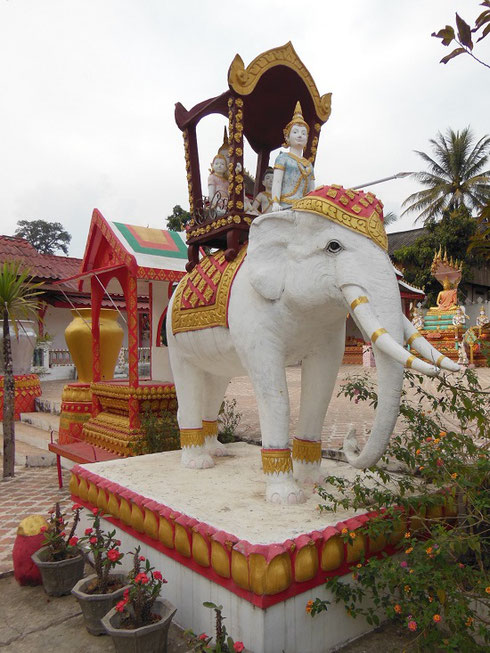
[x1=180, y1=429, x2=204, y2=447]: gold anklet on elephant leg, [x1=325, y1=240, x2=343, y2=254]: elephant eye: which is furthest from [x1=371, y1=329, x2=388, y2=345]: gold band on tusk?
[x1=180, y1=429, x2=204, y2=447]: gold anklet on elephant leg

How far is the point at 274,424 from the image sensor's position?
303 cm

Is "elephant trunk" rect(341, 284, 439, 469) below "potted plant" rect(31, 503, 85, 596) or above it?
above

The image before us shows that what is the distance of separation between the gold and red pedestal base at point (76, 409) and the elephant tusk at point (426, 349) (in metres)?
5.47

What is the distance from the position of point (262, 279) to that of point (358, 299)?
2.19 feet

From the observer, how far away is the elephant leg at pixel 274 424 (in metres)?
3.02

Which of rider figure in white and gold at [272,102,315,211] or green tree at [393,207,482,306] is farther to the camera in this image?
green tree at [393,207,482,306]

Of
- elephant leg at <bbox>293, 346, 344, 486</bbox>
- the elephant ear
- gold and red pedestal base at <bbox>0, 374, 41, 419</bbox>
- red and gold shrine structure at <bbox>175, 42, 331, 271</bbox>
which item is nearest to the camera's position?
the elephant ear

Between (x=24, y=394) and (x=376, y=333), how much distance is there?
1000cm

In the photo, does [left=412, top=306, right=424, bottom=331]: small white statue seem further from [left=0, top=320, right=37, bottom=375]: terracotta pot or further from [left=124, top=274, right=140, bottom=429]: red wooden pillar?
[left=124, top=274, right=140, bottom=429]: red wooden pillar

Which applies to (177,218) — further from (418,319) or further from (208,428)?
(208,428)

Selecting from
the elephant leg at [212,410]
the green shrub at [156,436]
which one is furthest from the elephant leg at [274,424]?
the green shrub at [156,436]

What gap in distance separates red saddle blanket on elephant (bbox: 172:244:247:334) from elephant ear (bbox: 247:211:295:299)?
18.1 inches

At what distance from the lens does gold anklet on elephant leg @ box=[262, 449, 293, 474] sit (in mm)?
3018

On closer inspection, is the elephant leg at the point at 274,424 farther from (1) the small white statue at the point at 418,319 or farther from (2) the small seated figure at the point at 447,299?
(2) the small seated figure at the point at 447,299
